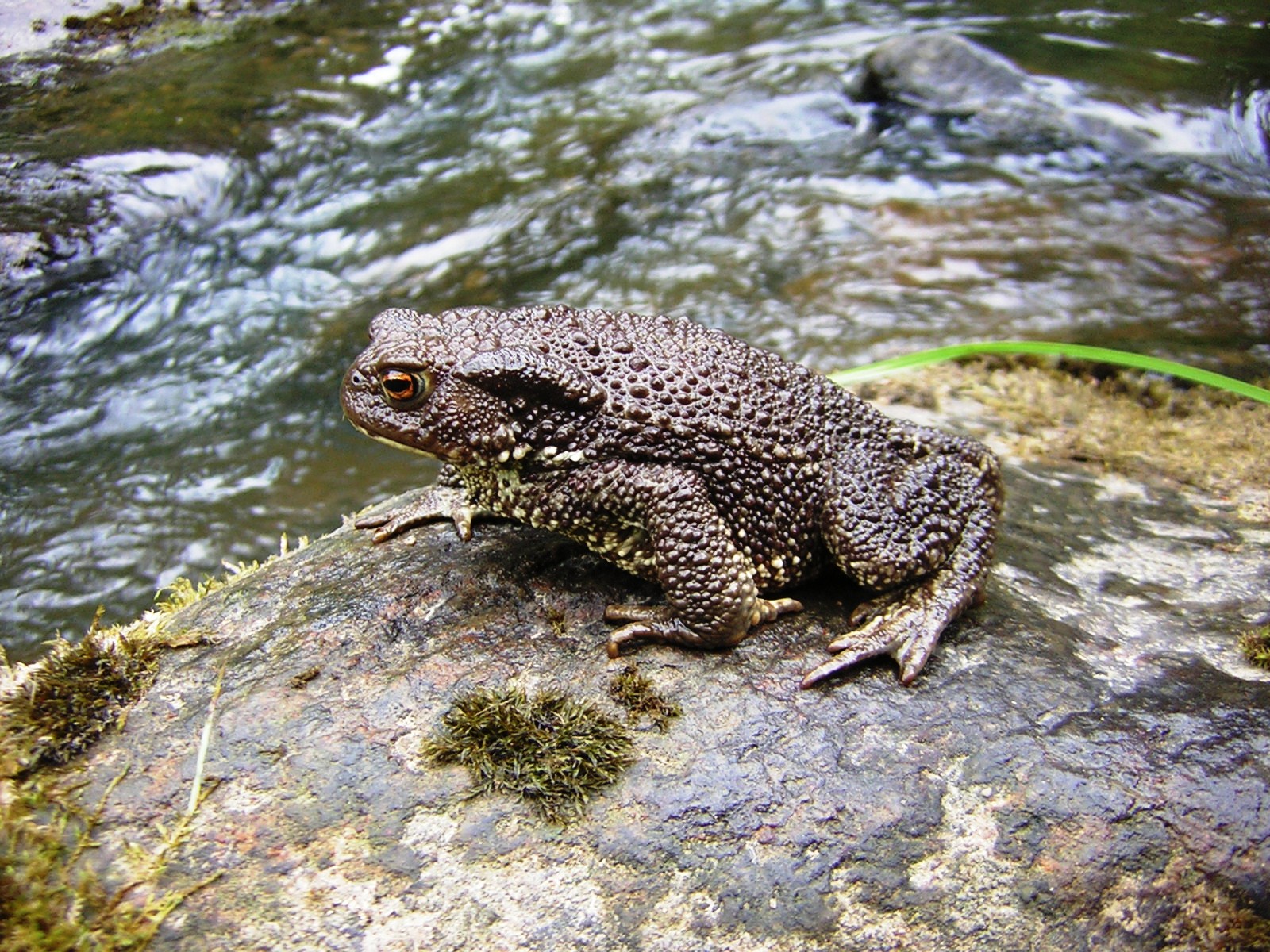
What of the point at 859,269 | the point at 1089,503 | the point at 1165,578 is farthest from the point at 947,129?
the point at 1165,578

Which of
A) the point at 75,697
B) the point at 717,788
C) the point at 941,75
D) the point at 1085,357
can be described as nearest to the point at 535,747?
A: the point at 717,788

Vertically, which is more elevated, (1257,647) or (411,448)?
(411,448)

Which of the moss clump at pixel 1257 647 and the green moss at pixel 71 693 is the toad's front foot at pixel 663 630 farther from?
the moss clump at pixel 1257 647

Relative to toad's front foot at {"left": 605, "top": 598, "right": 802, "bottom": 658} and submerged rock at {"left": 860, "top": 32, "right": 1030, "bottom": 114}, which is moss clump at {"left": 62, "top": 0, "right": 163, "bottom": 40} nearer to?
submerged rock at {"left": 860, "top": 32, "right": 1030, "bottom": 114}

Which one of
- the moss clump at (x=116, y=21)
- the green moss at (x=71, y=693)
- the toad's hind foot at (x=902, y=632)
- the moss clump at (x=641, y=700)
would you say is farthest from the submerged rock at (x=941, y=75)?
the green moss at (x=71, y=693)

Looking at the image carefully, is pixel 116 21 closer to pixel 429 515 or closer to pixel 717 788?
pixel 429 515
